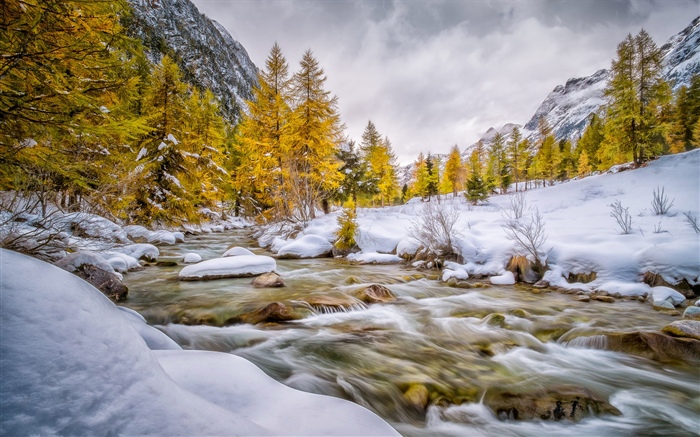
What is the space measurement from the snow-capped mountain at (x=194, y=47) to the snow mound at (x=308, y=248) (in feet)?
226

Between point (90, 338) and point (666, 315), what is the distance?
795 cm

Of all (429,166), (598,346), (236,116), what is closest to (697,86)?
(429,166)

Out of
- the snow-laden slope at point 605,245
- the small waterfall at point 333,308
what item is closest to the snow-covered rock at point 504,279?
the snow-laden slope at point 605,245

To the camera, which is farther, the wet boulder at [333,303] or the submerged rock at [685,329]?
the wet boulder at [333,303]

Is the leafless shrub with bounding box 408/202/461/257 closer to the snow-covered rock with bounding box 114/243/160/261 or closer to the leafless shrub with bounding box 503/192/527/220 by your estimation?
the leafless shrub with bounding box 503/192/527/220

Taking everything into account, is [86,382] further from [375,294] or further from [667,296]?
[667,296]

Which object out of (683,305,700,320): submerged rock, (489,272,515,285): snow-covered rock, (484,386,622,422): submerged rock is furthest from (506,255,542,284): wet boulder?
(484,386,622,422): submerged rock

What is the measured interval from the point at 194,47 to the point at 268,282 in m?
94.1

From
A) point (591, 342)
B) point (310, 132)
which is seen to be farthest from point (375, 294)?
point (310, 132)

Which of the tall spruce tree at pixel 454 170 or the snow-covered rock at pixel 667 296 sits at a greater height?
the tall spruce tree at pixel 454 170

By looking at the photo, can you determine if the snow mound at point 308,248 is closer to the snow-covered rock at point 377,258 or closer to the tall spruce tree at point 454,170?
the snow-covered rock at point 377,258

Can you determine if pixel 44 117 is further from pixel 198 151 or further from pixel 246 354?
pixel 198 151

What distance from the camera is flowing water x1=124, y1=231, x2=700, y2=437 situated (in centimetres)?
283

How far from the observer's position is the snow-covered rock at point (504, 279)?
7523 millimetres
